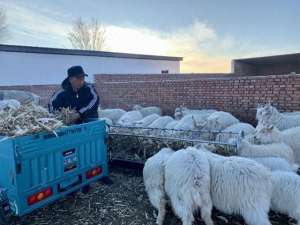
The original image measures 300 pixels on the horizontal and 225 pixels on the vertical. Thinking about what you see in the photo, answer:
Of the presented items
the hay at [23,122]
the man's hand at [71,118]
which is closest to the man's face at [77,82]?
the man's hand at [71,118]

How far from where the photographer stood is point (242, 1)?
1131 cm

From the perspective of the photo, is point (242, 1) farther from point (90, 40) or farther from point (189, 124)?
point (90, 40)

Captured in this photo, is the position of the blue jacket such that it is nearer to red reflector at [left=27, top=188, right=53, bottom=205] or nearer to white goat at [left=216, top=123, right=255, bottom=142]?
red reflector at [left=27, top=188, right=53, bottom=205]

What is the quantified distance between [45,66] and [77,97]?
1415 centimetres

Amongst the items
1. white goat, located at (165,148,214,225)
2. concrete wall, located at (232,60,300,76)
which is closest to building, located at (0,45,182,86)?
concrete wall, located at (232,60,300,76)

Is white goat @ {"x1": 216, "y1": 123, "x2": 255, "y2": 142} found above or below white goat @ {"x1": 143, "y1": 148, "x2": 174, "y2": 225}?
above

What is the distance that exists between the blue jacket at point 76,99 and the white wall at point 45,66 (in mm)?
12738

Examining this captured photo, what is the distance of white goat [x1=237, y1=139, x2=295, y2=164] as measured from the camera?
14.6ft

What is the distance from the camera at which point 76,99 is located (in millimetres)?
5000

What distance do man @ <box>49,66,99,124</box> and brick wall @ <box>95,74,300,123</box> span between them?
4426mm

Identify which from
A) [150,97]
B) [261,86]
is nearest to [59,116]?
[261,86]

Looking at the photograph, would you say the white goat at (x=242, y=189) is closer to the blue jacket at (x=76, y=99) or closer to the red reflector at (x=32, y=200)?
the red reflector at (x=32, y=200)

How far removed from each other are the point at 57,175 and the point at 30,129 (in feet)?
2.43

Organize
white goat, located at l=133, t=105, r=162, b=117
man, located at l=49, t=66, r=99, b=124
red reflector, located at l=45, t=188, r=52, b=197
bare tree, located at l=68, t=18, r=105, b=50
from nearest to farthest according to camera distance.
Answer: red reflector, located at l=45, t=188, r=52, b=197 → man, located at l=49, t=66, r=99, b=124 → white goat, located at l=133, t=105, r=162, b=117 → bare tree, located at l=68, t=18, r=105, b=50
